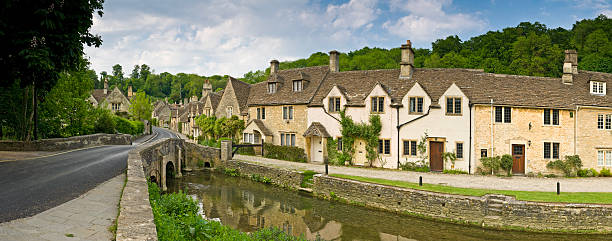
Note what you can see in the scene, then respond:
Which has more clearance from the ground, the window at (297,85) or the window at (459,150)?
the window at (297,85)

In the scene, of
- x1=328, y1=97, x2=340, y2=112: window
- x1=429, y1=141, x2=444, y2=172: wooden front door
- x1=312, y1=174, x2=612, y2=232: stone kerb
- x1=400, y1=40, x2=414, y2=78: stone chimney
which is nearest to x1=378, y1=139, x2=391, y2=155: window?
x1=429, y1=141, x2=444, y2=172: wooden front door

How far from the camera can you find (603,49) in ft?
168

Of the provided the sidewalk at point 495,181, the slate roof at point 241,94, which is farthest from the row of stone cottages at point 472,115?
the slate roof at point 241,94

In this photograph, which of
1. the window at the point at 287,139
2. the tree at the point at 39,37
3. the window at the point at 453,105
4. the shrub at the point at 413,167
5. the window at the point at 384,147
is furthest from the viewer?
the window at the point at 287,139

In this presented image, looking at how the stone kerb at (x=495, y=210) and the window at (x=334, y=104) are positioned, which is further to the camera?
the window at (x=334, y=104)

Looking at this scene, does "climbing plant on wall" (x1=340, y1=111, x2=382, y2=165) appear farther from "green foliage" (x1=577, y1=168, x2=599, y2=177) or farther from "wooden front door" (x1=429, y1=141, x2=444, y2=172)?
"green foliage" (x1=577, y1=168, x2=599, y2=177)

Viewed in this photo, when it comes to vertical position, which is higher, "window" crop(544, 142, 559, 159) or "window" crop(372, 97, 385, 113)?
"window" crop(372, 97, 385, 113)

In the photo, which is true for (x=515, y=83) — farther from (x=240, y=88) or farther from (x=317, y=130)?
(x=240, y=88)

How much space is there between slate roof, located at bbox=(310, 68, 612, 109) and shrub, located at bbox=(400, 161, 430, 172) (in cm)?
531

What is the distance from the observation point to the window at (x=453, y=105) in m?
26.5

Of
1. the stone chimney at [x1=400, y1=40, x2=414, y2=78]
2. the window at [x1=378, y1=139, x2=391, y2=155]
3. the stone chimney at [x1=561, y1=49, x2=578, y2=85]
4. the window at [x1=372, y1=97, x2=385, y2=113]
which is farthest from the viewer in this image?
the stone chimney at [x1=400, y1=40, x2=414, y2=78]

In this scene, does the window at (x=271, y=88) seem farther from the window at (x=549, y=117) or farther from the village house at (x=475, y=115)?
the window at (x=549, y=117)

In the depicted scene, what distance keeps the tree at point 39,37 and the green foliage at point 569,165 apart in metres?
30.8

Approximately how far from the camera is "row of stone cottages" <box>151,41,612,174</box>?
85.0 feet
